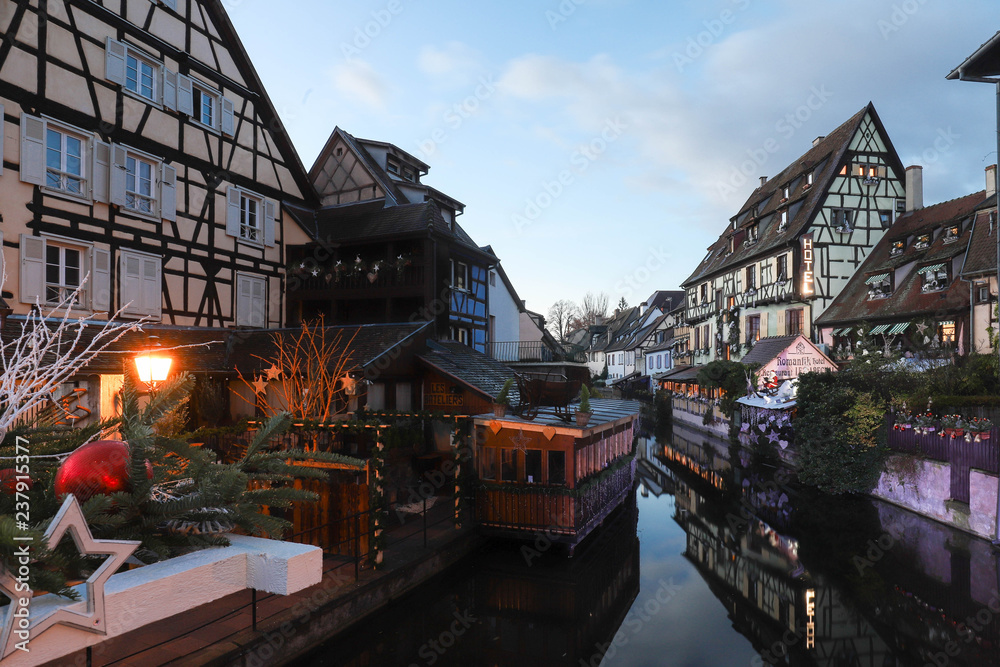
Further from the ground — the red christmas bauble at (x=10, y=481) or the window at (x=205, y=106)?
the window at (x=205, y=106)

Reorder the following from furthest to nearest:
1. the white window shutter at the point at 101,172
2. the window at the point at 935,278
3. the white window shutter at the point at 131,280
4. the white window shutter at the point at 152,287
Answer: the window at the point at 935,278 < the white window shutter at the point at 152,287 < the white window shutter at the point at 131,280 < the white window shutter at the point at 101,172

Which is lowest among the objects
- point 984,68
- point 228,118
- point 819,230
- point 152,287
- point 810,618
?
point 810,618

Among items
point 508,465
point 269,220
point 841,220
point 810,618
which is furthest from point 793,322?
point 269,220

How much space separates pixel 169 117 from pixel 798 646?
62.3 ft

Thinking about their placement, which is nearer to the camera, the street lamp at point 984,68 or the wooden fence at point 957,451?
the wooden fence at point 957,451

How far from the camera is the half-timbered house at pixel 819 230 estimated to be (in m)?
28.6

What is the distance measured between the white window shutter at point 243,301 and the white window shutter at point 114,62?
6.08 meters

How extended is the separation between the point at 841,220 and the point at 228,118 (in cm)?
2705

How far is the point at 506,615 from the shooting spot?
995 centimetres

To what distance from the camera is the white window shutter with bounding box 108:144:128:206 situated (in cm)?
1475

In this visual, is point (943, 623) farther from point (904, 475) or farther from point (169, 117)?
point (169, 117)

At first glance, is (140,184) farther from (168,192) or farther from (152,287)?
(152,287)

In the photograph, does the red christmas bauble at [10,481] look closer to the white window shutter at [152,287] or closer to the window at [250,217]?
the white window shutter at [152,287]

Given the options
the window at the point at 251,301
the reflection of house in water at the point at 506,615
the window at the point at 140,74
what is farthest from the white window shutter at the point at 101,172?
the reflection of house in water at the point at 506,615
